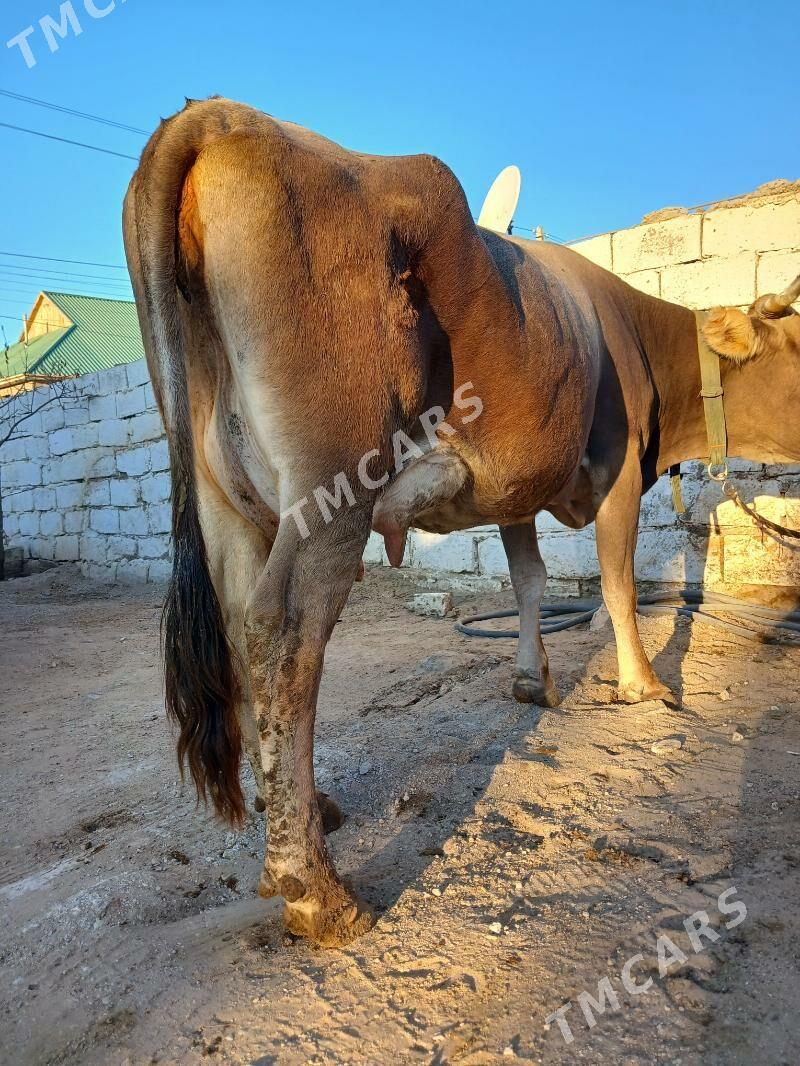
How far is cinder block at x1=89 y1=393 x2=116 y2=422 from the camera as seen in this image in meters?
10.2

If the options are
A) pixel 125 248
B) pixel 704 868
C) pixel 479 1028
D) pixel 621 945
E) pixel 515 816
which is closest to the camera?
pixel 479 1028

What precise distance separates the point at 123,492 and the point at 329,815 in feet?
27.9

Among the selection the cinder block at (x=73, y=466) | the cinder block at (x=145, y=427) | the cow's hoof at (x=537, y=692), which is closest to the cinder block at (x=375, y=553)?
the cinder block at (x=145, y=427)

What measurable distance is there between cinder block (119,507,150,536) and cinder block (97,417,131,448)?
0.89 metres

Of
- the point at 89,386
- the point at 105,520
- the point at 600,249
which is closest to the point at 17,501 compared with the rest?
the point at 105,520

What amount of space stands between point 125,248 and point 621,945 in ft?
7.13

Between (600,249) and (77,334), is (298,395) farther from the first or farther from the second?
(77,334)

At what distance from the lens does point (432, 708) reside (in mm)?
3580

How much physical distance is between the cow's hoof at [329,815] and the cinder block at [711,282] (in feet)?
15.2

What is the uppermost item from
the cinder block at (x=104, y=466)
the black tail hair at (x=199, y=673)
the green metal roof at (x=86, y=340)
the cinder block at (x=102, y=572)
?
the green metal roof at (x=86, y=340)

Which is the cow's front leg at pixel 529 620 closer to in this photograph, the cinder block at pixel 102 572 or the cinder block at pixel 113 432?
the cinder block at pixel 113 432

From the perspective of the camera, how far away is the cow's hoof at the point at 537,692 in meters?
3.37

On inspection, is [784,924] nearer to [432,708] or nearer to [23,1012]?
[23,1012]

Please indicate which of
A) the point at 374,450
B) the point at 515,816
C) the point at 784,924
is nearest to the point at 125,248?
the point at 374,450
